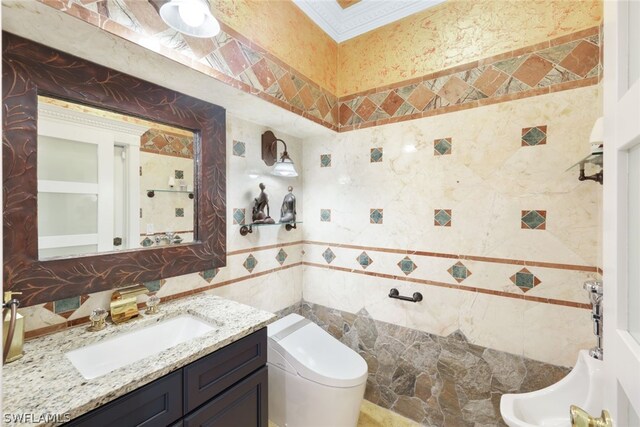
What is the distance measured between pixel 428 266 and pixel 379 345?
2.09ft

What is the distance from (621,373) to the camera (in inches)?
18.8

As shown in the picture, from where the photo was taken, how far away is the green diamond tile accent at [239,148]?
66.1 inches

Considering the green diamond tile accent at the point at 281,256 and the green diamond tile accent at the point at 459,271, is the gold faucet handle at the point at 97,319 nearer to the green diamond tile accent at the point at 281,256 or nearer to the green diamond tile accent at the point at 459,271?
the green diamond tile accent at the point at 281,256

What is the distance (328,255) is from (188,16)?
1.55 metres

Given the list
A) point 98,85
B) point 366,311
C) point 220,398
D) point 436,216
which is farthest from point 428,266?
point 98,85

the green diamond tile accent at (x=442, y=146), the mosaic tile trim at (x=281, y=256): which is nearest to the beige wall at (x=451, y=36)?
the green diamond tile accent at (x=442, y=146)

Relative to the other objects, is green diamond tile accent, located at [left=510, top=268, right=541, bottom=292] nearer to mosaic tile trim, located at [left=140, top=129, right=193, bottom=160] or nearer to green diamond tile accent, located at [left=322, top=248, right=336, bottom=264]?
green diamond tile accent, located at [left=322, top=248, right=336, bottom=264]

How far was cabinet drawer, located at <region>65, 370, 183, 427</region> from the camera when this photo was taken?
0.79 m

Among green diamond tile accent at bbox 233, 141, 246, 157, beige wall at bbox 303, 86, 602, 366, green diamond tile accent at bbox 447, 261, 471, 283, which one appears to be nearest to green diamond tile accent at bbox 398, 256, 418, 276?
beige wall at bbox 303, 86, 602, 366

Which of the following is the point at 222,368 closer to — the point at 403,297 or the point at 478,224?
the point at 403,297

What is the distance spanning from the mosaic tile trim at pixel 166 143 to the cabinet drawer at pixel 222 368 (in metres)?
0.97

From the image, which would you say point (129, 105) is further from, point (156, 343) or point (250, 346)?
point (250, 346)

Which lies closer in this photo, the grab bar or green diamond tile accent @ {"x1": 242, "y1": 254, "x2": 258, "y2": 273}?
the grab bar

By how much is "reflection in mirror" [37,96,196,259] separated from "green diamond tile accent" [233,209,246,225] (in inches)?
10.4
